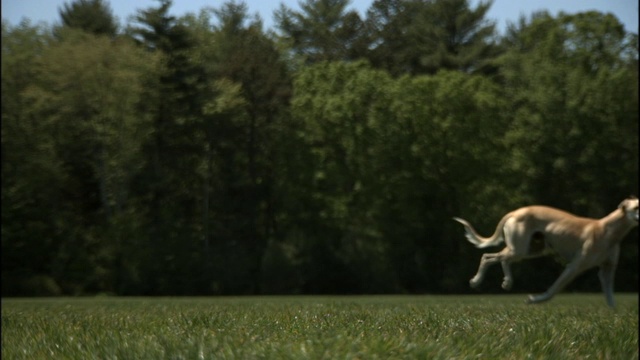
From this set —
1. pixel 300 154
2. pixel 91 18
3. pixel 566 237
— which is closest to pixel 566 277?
pixel 566 237

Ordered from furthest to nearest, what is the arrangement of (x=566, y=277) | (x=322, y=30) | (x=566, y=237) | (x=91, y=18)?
(x=91, y=18), (x=322, y=30), (x=566, y=237), (x=566, y=277)

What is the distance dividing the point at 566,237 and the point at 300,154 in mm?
36083

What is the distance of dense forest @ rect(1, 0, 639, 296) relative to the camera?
4912cm

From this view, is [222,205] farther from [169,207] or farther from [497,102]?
[497,102]

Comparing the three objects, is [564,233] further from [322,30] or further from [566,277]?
[322,30]

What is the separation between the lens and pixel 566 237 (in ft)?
59.9

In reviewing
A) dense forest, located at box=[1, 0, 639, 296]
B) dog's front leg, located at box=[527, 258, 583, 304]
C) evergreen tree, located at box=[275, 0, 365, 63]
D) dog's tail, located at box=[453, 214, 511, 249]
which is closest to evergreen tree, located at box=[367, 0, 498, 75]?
dense forest, located at box=[1, 0, 639, 296]

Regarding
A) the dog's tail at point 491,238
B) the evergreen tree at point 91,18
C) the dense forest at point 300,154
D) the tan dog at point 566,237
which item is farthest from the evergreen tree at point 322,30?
the tan dog at point 566,237

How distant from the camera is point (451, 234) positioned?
50906 mm

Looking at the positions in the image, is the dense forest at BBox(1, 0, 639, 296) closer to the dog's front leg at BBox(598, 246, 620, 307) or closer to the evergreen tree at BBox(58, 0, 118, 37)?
the evergreen tree at BBox(58, 0, 118, 37)

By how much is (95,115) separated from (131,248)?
686 centimetres

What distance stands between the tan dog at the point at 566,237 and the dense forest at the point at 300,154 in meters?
29.5

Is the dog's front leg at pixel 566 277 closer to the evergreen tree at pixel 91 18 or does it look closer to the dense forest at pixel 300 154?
the dense forest at pixel 300 154

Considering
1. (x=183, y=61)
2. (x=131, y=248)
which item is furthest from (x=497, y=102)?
(x=131, y=248)
